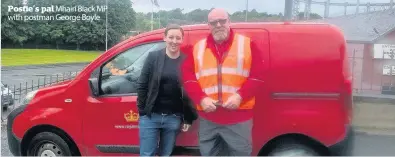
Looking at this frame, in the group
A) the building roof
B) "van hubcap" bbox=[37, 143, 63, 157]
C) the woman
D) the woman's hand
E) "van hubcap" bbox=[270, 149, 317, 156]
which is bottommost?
"van hubcap" bbox=[37, 143, 63, 157]

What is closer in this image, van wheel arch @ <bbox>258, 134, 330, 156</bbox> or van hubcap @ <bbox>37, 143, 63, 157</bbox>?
van wheel arch @ <bbox>258, 134, 330, 156</bbox>

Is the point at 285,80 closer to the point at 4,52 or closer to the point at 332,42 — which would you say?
the point at 332,42

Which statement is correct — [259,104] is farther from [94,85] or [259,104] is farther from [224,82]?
[94,85]

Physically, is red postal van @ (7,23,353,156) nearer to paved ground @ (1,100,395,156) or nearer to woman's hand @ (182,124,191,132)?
woman's hand @ (182,124,191,132)

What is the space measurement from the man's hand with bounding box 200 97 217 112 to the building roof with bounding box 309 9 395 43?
12.6 feet

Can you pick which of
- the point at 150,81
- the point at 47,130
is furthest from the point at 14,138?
the point at 150,81

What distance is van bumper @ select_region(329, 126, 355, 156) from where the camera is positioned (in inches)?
148

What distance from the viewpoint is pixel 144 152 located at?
361 cm

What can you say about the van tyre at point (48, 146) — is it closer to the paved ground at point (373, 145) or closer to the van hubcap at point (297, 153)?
the paved ground at point (373, 145)

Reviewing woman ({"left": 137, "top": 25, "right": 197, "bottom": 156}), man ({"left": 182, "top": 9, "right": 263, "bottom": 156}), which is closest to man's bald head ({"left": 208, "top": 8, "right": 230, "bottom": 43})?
man ({"left": 182, "top": 9, "right": 263, "bottom": 156})

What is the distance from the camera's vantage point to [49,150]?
14.6ft

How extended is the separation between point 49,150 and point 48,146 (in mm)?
43

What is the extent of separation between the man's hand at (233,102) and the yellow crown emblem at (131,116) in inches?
52.9

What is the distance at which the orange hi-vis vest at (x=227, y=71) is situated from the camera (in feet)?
10.00
